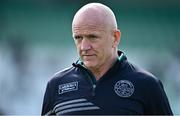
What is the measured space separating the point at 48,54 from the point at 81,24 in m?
4.75

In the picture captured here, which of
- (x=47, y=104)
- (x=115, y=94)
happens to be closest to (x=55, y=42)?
(x=47, y=104)

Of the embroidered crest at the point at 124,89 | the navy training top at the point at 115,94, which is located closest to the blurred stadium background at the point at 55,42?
the navy training top at the point at 115,94

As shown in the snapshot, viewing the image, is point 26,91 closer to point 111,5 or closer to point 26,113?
point 26,113

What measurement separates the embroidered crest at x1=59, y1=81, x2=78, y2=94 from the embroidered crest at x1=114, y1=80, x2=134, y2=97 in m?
0.20

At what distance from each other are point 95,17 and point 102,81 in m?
0.32

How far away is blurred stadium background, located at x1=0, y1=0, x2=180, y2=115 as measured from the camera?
764 cm

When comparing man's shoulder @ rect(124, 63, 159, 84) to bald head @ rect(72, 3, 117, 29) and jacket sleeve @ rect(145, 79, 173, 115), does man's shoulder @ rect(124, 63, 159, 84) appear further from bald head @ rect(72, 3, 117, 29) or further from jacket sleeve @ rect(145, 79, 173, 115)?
bald head @ rect(72, 3, 117, 29)

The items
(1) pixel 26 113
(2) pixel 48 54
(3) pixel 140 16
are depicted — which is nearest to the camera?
(1) pixel 26 113

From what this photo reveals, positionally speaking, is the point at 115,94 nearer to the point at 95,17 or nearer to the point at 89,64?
the point at 89,64

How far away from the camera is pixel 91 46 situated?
3303 mm

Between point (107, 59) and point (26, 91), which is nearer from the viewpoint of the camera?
point (107, 59)

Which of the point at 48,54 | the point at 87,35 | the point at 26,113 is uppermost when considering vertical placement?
the point at 87,35

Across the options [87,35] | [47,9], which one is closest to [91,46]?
[87,35]

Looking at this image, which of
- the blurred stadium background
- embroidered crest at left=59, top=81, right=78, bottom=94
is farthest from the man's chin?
the blurred stadium background
